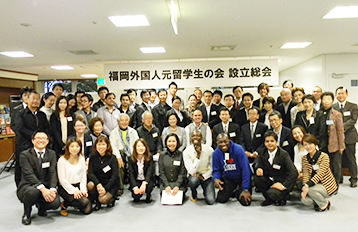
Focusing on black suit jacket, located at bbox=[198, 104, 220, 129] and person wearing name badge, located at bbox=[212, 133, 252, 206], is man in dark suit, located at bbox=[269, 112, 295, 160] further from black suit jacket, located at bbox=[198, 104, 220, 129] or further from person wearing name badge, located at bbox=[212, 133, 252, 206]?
black suit jacket, located at bbox=[198, 104, 220, 129]

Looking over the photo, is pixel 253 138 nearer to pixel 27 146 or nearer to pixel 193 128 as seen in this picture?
pixel 193 128

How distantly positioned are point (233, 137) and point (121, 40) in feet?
9.59

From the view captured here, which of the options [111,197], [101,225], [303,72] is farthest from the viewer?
[303,72]

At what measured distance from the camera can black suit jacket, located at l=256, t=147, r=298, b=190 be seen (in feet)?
11.7

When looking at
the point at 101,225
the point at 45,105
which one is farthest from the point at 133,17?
the point at 101,225

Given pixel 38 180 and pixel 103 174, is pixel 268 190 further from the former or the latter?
pixel 38 180

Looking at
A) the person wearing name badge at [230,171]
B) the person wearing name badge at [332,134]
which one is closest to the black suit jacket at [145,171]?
the person wearing name badge at [230,171]

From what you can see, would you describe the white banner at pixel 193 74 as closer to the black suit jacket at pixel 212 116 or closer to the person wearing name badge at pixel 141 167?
the black suit jacket at pixel 212 116

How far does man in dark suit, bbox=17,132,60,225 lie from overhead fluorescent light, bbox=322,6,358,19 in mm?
4412

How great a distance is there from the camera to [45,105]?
14.0 feet

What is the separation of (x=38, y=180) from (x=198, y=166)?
2071mm

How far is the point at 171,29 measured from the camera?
16.0ft

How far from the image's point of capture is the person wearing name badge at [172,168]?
3918mm

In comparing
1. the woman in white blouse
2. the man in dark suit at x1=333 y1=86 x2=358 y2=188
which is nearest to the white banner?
the man in dark suit at x1=333 y1=86 x2=358 y2=188
